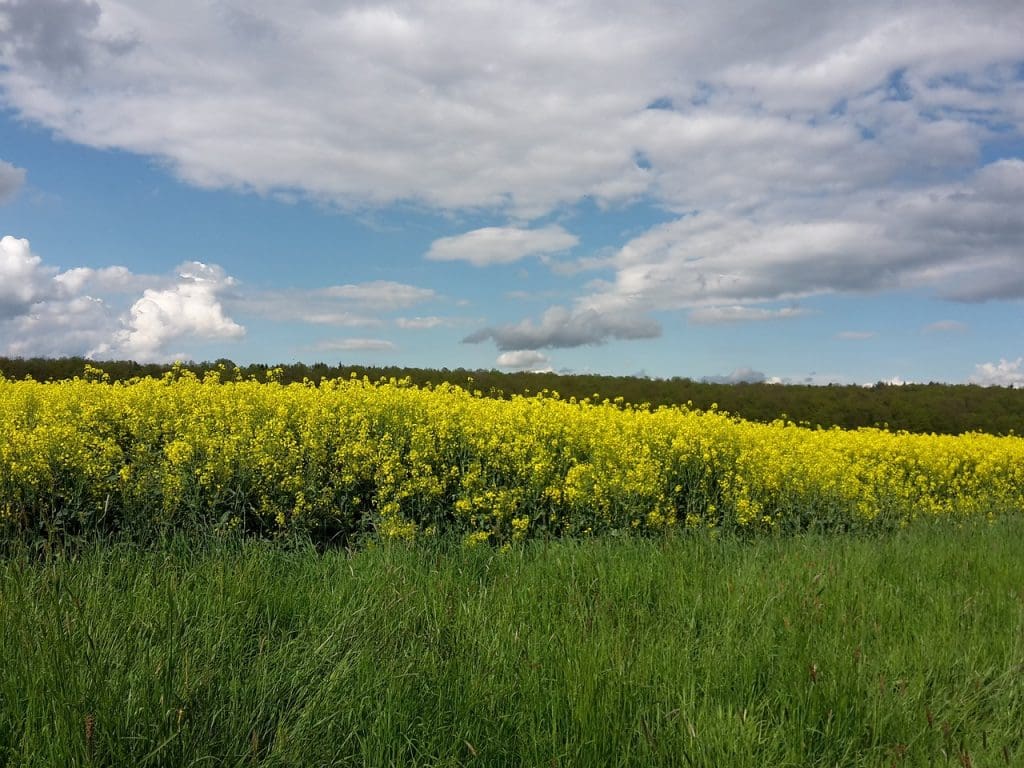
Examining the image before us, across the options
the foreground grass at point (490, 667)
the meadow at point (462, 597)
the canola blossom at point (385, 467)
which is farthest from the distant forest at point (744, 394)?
the foreground grass at point (490, 667)

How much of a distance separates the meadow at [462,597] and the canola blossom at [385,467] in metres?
0.03

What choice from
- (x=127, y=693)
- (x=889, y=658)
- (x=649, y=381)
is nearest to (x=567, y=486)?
(x=889, y=658)

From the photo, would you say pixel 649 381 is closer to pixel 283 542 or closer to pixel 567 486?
pixel 567 486

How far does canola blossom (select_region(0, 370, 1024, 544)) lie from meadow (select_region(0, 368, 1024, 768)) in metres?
0.03

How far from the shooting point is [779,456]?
25.9ft

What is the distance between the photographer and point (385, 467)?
234 inches

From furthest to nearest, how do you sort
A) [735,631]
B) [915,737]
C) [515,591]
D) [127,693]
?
[515,591]
[735,631]
[915,737]
[127,693]

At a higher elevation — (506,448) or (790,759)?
(506,448)

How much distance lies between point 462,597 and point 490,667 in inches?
38.1

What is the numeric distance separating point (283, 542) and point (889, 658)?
4.23 metres

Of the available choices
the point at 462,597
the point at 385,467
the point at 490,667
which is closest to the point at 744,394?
the point at 385,467

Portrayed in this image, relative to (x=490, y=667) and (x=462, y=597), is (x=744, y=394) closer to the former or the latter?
(x=462, y=597)

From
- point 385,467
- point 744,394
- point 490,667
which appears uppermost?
point 744,394

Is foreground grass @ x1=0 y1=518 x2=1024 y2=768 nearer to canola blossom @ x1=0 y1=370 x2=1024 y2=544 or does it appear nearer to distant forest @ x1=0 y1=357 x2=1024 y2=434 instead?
canola blossom @ x1=0 y1=370 x2=1024 y2=544
